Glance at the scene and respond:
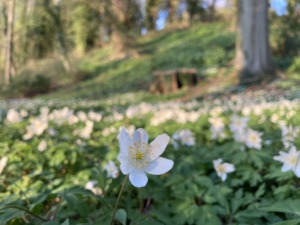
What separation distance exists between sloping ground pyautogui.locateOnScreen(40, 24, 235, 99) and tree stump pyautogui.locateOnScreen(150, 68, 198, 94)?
0.62 m

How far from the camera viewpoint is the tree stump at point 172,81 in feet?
40.2

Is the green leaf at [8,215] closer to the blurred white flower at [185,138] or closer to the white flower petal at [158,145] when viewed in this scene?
the white flower petal at [158,145]

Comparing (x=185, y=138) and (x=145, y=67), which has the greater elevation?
(x=185, y=138)

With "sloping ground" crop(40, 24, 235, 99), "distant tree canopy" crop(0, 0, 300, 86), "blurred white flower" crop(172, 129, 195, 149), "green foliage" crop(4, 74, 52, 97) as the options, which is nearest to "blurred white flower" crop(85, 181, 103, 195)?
"blurred white flower" crop(172, 129, 195, 149)

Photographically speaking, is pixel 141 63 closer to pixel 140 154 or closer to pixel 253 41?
pixel 253 41

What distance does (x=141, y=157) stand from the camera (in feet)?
3.36

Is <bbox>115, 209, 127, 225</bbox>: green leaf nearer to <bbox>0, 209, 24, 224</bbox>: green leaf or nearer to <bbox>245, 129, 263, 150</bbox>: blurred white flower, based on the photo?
<bbox>0, 209, 24, 224</bbox>: green leaf

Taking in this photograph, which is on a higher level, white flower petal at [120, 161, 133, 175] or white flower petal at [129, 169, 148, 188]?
white flower petal at [120, 161, 133, 175]

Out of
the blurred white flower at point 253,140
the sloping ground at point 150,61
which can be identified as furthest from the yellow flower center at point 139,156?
the sloping ground at point 150,61

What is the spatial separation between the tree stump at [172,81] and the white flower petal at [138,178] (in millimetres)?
11315

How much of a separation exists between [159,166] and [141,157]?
0.07 meters

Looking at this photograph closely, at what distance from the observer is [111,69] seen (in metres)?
18.4

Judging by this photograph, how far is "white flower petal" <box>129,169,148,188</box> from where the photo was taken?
94 centimetres

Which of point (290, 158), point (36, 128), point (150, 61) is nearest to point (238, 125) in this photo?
point (290, 158)
